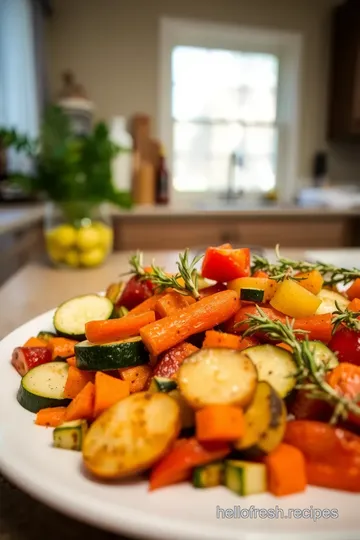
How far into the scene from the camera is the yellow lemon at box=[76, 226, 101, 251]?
5.48ft

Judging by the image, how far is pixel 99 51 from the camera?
388cm

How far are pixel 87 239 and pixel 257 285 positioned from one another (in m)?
1.01

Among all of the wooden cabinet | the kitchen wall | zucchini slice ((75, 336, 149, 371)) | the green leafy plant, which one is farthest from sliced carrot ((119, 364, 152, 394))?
the wooden cabinet

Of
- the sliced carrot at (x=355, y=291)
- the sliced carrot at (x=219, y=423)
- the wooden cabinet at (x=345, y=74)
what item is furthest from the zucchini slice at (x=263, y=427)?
the wooden cabinet at (x=345, y=74)

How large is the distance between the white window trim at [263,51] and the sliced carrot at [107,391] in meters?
3.79

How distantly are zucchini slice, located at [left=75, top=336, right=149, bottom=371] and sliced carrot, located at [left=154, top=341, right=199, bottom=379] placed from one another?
4cm

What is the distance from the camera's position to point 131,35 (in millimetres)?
3924

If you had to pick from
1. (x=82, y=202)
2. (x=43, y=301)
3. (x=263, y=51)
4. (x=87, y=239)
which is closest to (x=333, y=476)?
(x=43, y=301)

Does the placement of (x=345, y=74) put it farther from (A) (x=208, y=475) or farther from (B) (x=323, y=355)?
(A) (x=208, y=475)

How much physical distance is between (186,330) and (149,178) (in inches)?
131

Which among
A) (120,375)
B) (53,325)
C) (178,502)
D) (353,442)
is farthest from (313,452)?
(53,325)

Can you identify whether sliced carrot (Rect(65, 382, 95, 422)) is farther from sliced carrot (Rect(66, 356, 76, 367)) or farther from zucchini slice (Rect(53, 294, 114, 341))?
zucchini slice (Rect(53, 294, 114, 341))

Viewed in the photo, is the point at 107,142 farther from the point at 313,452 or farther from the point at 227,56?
the point at 227,56

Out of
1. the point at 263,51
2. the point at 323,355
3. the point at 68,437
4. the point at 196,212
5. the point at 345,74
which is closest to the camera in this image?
the point at 68,437
